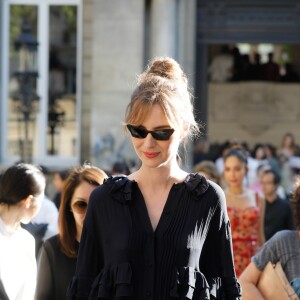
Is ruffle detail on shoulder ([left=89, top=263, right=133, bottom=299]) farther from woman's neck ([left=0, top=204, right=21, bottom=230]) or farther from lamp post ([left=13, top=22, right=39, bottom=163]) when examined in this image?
lamp post ([left=13, top=22, right=39, bottom=163])

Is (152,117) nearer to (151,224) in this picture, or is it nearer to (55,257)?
(151,224)

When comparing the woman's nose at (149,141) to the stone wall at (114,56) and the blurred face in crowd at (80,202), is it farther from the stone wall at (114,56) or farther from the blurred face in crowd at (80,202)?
the stone wall at (114,56)

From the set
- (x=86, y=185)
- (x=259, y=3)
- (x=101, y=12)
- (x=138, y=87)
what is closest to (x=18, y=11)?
(x=101, y=12)

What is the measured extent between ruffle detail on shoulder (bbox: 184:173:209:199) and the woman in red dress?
4290 millimetres

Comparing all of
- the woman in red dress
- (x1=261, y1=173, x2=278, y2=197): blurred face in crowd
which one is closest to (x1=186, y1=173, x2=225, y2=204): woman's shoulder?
the woman in red dress

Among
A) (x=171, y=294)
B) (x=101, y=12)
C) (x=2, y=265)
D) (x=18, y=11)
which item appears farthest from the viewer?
(x=18, y=11)

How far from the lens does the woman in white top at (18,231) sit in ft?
16.9

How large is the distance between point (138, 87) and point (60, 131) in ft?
45.9

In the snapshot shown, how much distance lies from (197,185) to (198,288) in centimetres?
39

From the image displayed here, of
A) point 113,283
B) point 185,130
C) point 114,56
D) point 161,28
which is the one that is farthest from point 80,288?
point 161,28

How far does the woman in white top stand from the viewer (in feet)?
16.9

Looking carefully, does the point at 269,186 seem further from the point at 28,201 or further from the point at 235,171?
the point at 28,201

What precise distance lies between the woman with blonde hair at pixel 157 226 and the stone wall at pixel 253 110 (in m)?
20.2

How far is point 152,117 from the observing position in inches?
159
